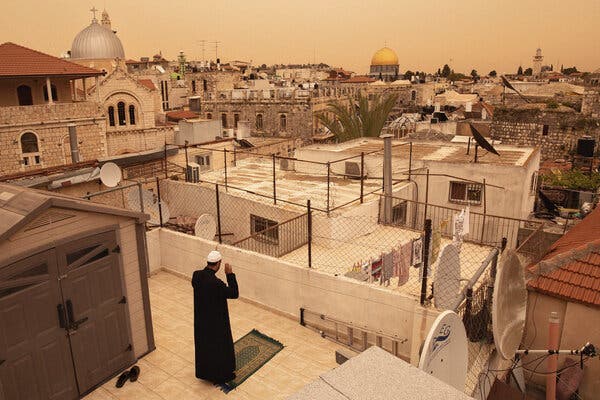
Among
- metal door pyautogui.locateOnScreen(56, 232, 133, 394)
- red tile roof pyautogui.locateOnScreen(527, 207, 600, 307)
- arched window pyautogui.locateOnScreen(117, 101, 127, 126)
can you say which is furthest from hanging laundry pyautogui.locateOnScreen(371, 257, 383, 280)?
arched window pyautogui.locateOnScreen(117, 101, 127, 126)

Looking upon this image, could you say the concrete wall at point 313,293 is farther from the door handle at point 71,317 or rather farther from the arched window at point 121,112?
the arched window at point 121,112

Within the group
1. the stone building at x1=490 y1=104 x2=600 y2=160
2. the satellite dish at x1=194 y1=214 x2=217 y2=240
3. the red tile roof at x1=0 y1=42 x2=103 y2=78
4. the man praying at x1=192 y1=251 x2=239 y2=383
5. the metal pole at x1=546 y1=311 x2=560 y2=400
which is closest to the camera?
the metal pole at x1=546 y1=311 x2=560 y2=400

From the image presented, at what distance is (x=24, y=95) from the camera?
29.9 meters

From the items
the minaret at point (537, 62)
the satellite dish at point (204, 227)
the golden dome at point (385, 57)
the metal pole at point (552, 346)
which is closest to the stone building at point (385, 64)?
the golden dome at point (385, 57)

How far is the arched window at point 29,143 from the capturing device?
27.4 meters

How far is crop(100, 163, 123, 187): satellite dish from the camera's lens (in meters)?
13.5

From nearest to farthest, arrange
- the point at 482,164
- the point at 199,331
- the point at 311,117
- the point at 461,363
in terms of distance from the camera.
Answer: the point at 461,363
the point at 199,331
the point at 482,164
the point at 311,117

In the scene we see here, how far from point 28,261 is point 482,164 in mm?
13672

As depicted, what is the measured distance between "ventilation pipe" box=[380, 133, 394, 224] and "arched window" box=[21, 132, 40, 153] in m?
24.1

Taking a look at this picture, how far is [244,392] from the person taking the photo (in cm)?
690

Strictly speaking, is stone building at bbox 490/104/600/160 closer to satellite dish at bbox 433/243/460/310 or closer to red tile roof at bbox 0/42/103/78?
satellite dish at bbox 433/243/460/310

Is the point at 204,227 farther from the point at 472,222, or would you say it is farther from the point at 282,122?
the point at 282,122

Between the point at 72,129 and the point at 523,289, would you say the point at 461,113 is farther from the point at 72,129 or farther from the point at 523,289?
the point at 523,289

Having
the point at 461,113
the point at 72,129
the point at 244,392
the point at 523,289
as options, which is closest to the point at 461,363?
the point at 523,289
